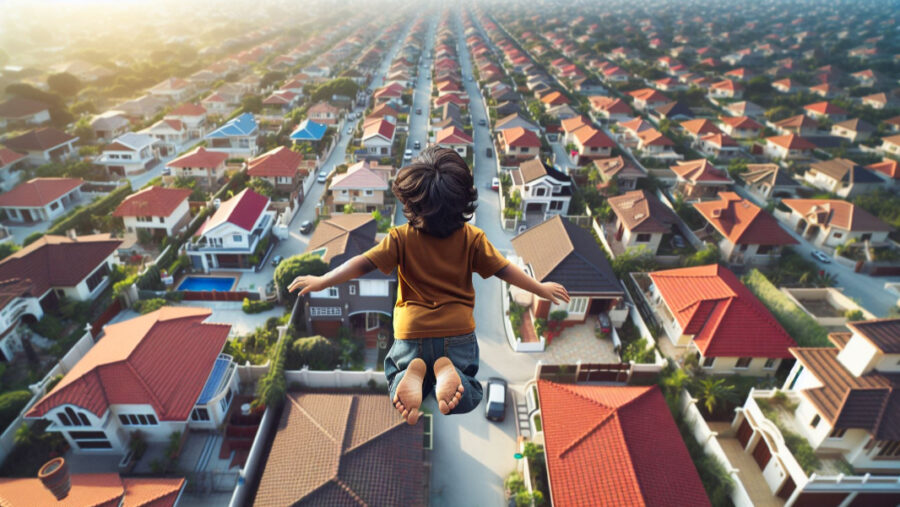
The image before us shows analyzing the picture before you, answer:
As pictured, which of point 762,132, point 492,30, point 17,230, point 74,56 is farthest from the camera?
point 492,30

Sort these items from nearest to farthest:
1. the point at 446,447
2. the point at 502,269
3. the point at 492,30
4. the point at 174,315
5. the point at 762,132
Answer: the point at 502,269, the point at 446,447, the point at 174,315, the point at 762,132, the point at 492,30

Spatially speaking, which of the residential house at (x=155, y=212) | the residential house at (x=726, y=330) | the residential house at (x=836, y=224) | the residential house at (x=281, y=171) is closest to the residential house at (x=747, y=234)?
the residential house at (x=836, y=224)

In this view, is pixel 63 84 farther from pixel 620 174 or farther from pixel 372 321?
pixel 620 174

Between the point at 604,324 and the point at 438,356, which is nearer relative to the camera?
the point at 438,356

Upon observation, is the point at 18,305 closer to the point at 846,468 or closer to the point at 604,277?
the point at 604,277

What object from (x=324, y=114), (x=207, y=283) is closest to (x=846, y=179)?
(x=207, y=283)

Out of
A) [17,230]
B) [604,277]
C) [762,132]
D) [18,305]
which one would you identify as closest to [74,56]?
[17,230]

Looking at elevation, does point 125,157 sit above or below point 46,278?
below
